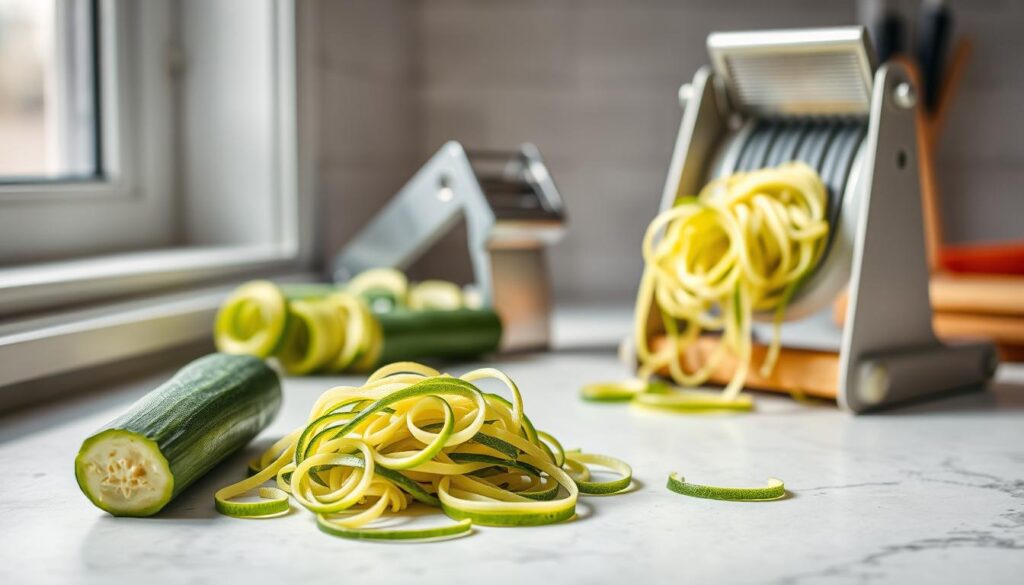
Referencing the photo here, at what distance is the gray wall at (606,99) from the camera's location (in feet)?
9.28

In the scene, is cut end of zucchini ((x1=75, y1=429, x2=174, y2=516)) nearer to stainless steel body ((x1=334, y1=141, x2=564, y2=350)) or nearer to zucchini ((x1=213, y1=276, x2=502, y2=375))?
zucchini ((x1=213, y1=276, x2=502, y2=375))

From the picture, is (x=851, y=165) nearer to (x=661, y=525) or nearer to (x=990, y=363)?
(x=990, y=363)

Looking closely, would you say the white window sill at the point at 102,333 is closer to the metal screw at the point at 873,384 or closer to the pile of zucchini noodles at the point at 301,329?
the pile of zucchini noodles at the point at 301,329

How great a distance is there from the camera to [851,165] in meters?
1.58

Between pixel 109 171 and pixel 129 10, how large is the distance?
274 millimetres

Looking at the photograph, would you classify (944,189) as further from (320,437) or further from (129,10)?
(320,437)

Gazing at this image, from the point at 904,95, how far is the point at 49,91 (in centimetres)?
126

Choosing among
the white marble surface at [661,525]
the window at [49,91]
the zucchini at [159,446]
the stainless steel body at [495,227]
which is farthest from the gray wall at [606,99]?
the zucchini at [159,446]

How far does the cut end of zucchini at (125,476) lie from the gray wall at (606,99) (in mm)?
1840

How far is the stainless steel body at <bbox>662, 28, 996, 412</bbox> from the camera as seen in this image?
59.8 inches

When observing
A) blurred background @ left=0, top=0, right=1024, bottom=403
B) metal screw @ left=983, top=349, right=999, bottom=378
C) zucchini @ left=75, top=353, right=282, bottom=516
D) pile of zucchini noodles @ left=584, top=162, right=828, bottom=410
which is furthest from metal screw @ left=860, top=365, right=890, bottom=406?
zucchini @ left=75, top=353, right=282, bottom=516

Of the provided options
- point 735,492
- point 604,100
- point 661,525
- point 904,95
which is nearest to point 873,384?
point 904,95

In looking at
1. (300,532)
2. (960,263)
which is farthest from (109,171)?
(960,263)

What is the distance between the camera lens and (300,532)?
97 centimetres
